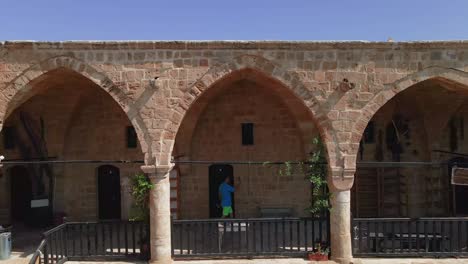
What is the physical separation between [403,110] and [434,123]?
82cm

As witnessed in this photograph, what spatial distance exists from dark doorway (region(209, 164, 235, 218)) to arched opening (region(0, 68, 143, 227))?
193 centimetres

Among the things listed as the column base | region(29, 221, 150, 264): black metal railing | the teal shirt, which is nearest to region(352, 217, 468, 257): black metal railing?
the teal shirt

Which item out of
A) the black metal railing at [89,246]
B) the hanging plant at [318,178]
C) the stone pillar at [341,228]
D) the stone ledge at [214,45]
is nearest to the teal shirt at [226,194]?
the hanging plant at [318,178]

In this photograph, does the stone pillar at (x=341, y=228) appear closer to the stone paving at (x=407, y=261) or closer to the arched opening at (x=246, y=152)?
the stone paving at (x=407, y=261)

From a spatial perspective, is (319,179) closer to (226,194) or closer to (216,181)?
(226,194)

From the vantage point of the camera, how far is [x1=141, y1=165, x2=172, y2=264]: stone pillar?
6.82 meters

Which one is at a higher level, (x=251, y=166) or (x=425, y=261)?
(x=251, y=166)

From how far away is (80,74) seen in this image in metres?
6.79

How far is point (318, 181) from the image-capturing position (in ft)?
23.1

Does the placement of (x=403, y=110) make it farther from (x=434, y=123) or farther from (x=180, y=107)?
(x=180, y=107)

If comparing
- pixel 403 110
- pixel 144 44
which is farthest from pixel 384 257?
A: pixel 144 44

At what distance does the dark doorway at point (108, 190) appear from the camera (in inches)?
392

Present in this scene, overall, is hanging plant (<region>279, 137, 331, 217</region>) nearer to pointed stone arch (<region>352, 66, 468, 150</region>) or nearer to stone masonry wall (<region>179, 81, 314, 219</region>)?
pointed stone arch (<region>352, 66, 468, 150</region>)

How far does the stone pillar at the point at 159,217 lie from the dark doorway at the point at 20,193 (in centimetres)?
532
